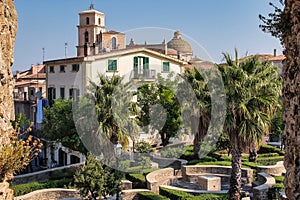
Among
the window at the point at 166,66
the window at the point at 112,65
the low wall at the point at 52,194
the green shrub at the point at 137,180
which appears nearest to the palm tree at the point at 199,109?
the green shrub at the point at 137,180

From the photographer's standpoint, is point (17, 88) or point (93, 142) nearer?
point (93, 142)

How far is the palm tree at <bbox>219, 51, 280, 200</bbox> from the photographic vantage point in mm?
15320

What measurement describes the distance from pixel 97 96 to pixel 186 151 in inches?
368

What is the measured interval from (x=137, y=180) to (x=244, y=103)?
7.44 meters

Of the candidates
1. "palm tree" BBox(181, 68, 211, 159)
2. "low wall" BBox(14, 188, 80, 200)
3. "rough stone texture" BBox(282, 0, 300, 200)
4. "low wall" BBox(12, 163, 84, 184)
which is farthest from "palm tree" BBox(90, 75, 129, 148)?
"rough stone texture" BBox(282, 0, 300, 200)

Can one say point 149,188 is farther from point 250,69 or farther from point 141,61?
point 141,61

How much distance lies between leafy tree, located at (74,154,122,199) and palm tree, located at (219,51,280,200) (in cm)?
498

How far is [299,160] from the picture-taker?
252 inches

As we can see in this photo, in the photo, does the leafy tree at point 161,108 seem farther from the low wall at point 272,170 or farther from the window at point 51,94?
the window at point 51,94

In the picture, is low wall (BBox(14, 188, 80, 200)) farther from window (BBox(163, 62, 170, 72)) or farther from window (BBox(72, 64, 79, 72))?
window (BBox(163, 62, 170, 72))

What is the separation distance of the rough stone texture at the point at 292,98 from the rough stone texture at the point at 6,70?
16.3 feet

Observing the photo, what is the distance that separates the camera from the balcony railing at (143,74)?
32344 millimetres

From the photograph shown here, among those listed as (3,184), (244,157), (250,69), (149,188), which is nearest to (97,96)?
(149,188)

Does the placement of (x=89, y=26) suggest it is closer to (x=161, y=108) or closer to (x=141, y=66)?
(x=141, y=66)
